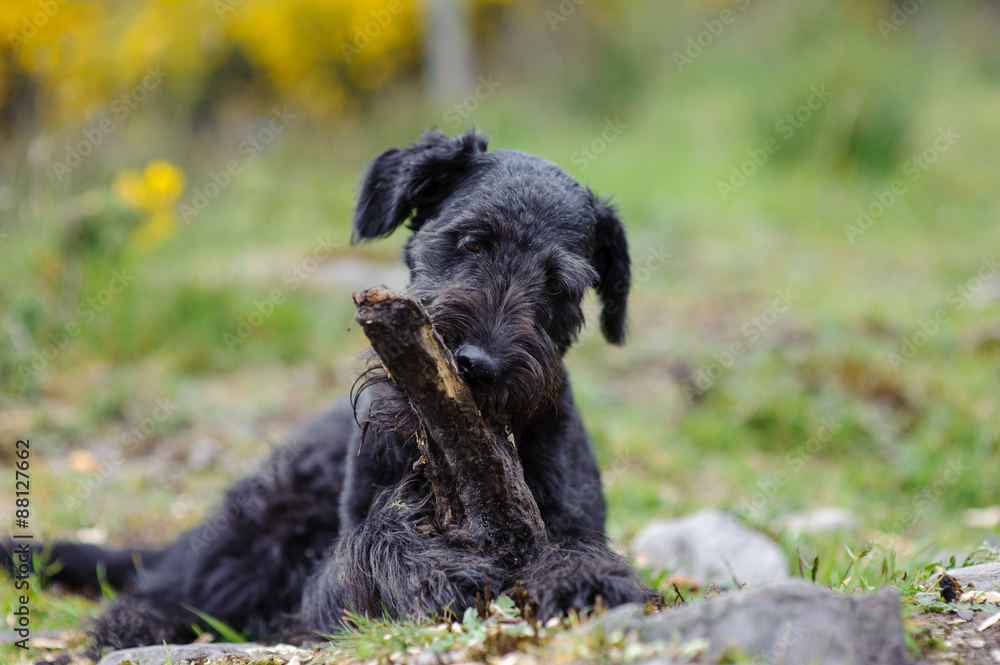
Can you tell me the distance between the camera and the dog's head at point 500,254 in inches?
94.1

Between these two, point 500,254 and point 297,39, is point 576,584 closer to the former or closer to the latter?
point 500,254

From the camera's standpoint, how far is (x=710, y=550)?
154 inches

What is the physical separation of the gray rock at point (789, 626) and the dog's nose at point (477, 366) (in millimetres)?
726

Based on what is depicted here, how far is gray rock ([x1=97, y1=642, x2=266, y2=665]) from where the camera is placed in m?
2.57

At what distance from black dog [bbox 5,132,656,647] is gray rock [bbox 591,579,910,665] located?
0.80ft

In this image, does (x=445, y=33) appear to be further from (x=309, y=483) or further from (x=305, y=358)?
(x=309, y=483)

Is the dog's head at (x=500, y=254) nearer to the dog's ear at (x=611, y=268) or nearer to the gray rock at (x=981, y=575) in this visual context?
the dog's ear at (x=611, y=268)

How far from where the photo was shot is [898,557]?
3699mm

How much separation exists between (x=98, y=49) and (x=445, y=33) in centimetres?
701

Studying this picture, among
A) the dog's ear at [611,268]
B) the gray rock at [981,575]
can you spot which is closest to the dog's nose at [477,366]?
the dog's ear at [611,268]

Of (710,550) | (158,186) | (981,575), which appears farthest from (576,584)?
(158,186)

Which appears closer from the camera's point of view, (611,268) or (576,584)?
(576,584)

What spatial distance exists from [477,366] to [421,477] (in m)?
0.50

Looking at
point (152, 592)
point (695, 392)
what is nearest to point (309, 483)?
point (152, 592)
